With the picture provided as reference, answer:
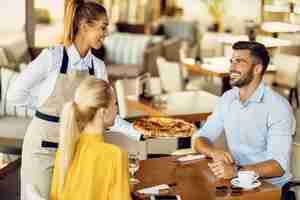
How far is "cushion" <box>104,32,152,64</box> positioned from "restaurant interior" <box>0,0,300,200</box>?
2 centimetres

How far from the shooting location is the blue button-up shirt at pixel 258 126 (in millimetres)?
3623

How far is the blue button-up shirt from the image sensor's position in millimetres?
3623

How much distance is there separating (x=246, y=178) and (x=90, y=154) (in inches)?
29.9

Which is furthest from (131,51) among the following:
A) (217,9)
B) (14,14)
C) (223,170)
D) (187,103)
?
(223,170)

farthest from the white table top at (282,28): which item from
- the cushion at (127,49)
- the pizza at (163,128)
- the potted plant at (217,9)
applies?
the potted plant at (217,9)

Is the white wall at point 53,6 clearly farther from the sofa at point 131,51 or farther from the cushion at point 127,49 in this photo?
the cushion at point 127,49

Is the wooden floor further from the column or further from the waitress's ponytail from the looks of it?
the column

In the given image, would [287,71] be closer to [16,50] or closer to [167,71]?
[167,71]

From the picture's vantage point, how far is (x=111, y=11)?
14281 millimetres

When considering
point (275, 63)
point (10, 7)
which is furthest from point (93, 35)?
point (10, 7)

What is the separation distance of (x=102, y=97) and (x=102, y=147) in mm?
218

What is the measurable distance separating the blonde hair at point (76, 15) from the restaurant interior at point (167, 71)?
788mm

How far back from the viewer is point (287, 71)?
811 cm

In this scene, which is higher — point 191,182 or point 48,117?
point 48,117
